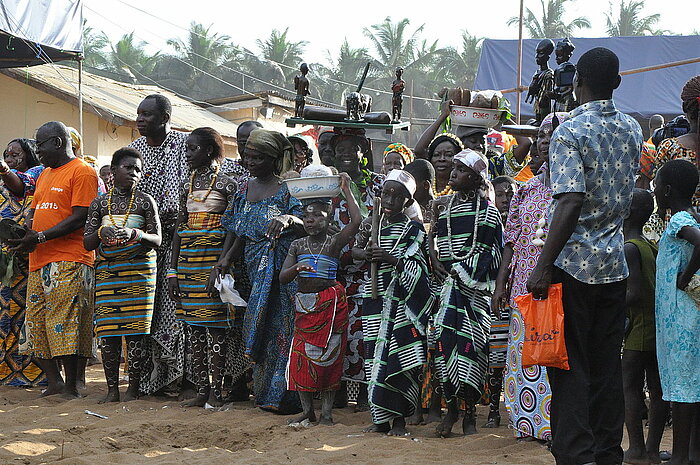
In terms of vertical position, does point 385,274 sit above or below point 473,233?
below

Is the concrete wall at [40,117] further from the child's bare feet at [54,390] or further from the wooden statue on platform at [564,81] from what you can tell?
the wooden statue on platform at [564,81]

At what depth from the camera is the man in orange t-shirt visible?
7.20 meters

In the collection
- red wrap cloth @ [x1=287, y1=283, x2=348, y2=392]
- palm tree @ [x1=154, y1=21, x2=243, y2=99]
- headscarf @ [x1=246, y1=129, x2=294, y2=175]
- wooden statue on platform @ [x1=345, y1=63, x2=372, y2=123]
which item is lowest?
red wrap cloth @ [x1=287, y1=283, x2=348, y2=392]

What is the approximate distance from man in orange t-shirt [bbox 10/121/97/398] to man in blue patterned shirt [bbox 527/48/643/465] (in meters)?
4.55

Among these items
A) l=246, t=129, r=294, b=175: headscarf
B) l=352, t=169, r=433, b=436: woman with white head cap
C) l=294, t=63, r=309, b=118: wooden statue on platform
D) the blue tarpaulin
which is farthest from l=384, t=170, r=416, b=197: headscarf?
the blue tarpaulin

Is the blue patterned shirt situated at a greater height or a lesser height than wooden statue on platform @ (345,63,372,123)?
lesser

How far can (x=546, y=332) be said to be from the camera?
3.99 meters

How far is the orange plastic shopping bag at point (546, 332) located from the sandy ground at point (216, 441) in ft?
3.98

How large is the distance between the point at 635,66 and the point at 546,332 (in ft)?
62.4

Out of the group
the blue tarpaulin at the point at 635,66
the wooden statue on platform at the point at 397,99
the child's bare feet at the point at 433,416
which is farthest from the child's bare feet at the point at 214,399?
the blue tarpaulin at the point at 635,66

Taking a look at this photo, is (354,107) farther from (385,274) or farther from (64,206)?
(64,206)

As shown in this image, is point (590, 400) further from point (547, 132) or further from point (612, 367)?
point (547, 132)

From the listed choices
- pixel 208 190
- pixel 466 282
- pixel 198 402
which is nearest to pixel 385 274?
pixel 466 282

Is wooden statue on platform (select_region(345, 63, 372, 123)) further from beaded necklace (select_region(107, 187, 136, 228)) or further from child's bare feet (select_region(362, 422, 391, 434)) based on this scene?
child's bare feet (select_region(362, 422, 391, 434))
